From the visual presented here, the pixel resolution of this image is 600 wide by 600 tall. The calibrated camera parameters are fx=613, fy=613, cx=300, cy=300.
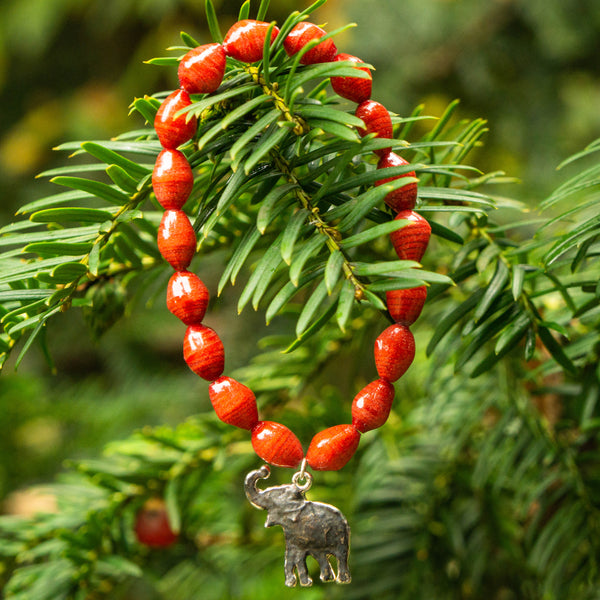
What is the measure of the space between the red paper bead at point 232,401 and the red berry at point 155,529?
0.96 feet

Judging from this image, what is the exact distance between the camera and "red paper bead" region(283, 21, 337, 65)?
0.40 meters

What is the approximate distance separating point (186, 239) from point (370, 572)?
440mm

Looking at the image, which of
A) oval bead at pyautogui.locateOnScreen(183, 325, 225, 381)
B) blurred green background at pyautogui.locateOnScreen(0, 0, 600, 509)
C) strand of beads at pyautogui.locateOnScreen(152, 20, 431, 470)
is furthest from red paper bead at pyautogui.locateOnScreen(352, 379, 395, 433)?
blurred green background at pyautogui.locateOnScreen(0, 0, 600, 509)

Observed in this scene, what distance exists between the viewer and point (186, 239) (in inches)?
15.9

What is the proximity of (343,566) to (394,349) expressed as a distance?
16cm

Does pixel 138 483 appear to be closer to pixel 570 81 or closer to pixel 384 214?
pixel 384 214

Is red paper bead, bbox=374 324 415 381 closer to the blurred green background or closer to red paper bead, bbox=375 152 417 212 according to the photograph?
red paper bead, bbox=375 152 417 212

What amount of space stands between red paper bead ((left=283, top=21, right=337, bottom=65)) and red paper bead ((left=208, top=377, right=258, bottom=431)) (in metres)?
0.22

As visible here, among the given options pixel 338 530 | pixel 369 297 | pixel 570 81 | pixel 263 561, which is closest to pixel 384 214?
pixel 369 297

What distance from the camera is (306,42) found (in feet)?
1.30

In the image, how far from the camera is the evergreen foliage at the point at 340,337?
1.30ft

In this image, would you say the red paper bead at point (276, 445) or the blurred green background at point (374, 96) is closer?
the red paper bead at point (276, 445)

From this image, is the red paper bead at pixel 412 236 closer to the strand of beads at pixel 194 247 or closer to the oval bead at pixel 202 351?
the strand of beads at pixel 194 247

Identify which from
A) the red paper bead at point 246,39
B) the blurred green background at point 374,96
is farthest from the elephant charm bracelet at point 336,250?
the blurred green background at point 374,96
